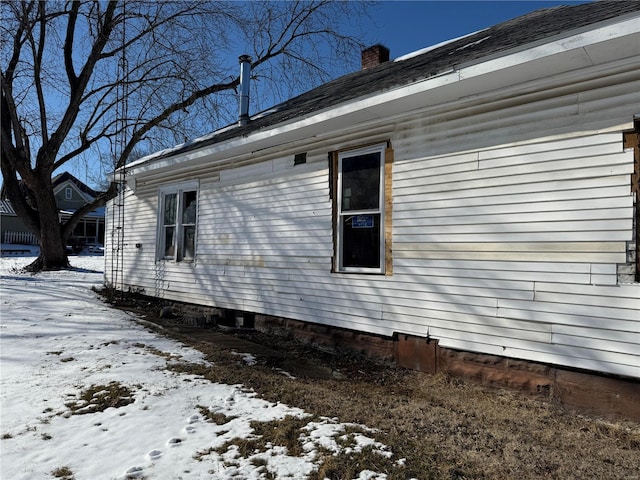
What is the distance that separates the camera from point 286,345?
6336mm

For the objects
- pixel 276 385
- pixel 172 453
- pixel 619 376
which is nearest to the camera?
pixel 172 453

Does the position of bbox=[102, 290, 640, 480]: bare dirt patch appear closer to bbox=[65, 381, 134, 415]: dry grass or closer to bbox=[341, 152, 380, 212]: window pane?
bbox=[65, 381, 134, 415]: dry grass

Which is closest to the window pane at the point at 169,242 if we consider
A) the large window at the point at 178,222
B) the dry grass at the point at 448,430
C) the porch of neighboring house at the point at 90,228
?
the large window at the point at 178,222

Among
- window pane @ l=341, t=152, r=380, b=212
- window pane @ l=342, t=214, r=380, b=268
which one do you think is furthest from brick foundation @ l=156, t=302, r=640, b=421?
window pane @ l=341, t=152, r=380, b=212

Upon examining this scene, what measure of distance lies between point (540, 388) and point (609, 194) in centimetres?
191

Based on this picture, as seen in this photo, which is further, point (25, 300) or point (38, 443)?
point (25, 300)

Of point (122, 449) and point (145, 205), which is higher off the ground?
point (145, 205)

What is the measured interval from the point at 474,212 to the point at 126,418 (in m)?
3.92

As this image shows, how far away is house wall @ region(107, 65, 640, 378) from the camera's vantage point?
3680mm

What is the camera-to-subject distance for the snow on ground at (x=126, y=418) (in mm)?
2738

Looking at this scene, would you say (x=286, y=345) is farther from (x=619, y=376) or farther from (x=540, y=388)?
(x=619, y=376)

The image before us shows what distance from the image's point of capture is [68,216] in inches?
1396

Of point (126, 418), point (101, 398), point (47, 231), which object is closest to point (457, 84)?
point (126, 418)

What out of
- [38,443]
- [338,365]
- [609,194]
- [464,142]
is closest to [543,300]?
[609,194]
